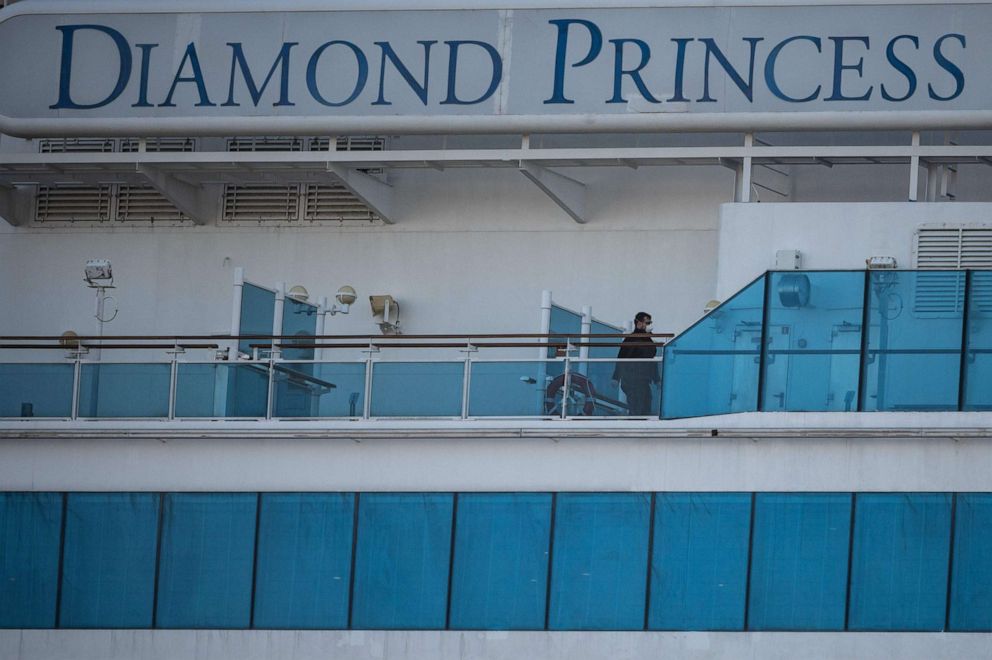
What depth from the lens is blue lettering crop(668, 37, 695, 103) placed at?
28.5m

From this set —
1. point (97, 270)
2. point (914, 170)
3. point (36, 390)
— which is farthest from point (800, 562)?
point (97, 270)

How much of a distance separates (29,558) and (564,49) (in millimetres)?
8759

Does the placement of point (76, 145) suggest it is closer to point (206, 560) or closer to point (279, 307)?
point (279, 307)

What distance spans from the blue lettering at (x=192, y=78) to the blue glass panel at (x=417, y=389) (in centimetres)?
523

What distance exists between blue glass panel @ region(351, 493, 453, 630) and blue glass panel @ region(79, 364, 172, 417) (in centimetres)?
278

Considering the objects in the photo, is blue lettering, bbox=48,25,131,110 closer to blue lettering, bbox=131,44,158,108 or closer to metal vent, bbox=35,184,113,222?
blue lettering, bbox=131,44,158,108

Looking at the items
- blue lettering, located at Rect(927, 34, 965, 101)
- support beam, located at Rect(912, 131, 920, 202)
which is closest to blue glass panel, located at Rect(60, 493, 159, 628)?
support beam, located at Rect(912, 131, 920, 202)

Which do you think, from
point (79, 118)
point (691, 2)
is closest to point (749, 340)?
point (691, 2)

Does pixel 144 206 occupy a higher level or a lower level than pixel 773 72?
lower

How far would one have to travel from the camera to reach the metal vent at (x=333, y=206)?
30.5 meters

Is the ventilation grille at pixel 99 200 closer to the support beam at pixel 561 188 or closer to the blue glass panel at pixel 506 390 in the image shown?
the support beam at pixel 561 188

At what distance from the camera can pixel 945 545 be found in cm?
2462

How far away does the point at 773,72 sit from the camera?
28375mm

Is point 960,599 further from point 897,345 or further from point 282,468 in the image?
point 282,468
